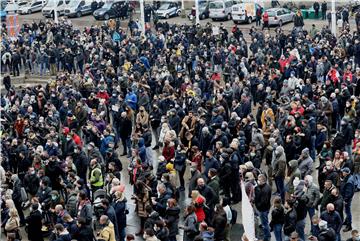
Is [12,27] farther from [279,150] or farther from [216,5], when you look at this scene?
[279,150]

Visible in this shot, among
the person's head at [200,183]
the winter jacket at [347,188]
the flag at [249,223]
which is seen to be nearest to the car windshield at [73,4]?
the person's head at [200,183]

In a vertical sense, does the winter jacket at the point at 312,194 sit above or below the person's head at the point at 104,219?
below

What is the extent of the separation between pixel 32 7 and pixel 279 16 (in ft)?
64.9

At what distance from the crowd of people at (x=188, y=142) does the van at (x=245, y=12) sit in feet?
37.6

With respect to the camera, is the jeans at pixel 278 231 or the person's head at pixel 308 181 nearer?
the jeans at pixel 278 231

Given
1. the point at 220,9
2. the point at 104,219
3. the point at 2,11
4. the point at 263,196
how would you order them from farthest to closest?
the point at 2,11 < the point at 220,9 < the point at 263,196 < the point at 104,219

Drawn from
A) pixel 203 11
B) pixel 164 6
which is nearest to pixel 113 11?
pixel 164 6

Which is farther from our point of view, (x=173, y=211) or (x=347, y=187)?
(x=347, y=187)

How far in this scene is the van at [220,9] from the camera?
49109 mm

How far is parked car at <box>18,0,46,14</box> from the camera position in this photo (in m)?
57.6

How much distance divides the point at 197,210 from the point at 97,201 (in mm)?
2268

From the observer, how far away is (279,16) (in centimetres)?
4622

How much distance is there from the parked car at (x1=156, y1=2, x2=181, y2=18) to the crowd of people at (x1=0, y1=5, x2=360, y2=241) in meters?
15.4

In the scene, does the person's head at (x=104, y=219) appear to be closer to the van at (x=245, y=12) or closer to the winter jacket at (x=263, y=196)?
the winter jacket at (x=263, y=196)
